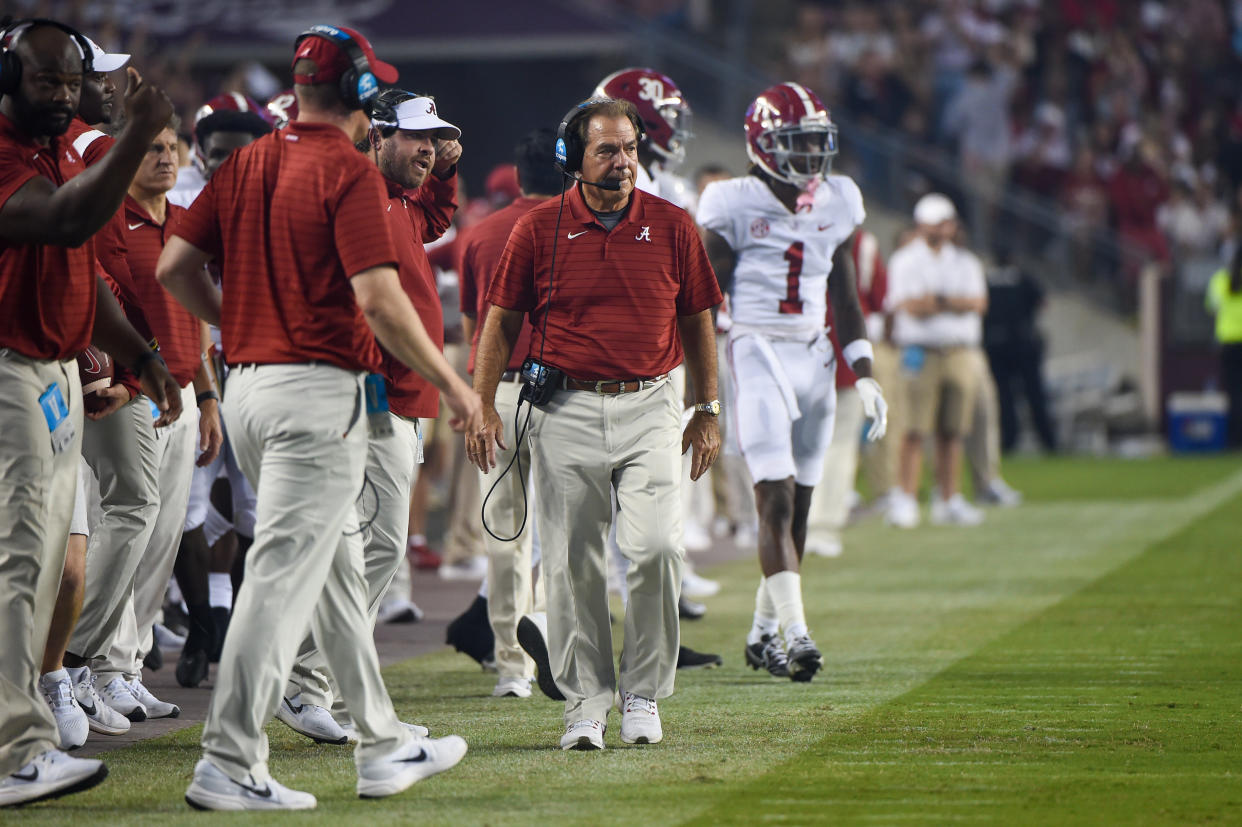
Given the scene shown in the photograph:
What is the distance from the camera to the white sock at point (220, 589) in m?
8.18

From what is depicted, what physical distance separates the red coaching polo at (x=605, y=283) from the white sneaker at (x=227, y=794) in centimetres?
178

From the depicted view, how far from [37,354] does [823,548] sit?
8.15 m

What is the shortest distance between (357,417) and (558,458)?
3.50 ft

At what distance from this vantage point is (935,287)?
14680 mm

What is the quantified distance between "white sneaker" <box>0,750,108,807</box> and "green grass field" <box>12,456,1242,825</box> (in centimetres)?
5

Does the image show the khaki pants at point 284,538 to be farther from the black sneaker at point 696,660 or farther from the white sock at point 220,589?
the white sock at point 220,589

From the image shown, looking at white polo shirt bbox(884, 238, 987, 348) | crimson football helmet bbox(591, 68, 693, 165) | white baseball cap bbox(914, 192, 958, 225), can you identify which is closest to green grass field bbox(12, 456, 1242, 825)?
crimson football helmet bbox(591, 68, 693, 165)

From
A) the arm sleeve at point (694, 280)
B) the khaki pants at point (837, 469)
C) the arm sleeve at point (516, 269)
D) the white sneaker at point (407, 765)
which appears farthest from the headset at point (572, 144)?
the khaki pants at point (837, 469)

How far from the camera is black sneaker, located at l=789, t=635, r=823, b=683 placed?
7316 millimetres

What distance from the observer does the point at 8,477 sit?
5.12 meters

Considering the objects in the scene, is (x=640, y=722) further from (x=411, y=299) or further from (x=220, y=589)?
(x=220, y=589)

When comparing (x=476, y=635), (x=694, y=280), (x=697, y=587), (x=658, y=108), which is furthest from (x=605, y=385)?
(x=697, y=587)

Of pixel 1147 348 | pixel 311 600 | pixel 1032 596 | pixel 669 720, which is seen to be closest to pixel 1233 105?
Result: pixel 1147 348

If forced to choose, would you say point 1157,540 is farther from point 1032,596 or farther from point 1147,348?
point 1147,348
